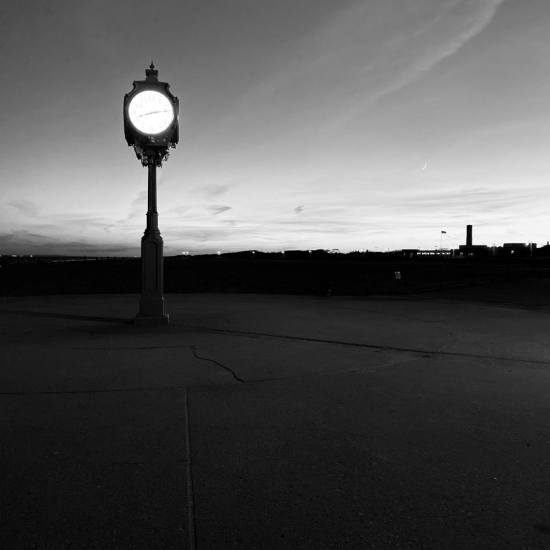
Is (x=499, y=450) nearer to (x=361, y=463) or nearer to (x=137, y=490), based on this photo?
(x=361, y=463)

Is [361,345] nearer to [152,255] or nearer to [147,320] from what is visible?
[147,320]

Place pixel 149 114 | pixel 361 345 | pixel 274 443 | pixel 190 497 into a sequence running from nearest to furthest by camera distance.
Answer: pixel 190 497
pixel 274 443
pixel 361 345
pixel 149 114

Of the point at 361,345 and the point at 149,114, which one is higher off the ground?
the point at 149,114

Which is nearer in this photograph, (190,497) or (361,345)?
(190,497)

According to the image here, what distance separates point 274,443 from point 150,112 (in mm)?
7351

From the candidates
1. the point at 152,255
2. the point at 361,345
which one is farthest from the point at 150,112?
the point at 361,345

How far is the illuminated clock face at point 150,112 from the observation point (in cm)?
902

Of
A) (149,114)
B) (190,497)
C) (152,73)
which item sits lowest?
(190,497)

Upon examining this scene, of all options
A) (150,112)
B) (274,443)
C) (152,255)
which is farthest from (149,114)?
(274,443)

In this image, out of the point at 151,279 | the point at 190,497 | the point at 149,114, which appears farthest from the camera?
the point at 151,279

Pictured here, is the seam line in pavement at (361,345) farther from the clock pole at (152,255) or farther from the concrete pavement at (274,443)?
the clock pole at (152,255)

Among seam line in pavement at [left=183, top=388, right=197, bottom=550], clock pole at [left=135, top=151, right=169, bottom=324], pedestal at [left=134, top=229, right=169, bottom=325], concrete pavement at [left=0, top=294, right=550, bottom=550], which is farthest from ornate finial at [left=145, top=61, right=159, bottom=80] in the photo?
seam line in pavement at [left=183, top=388, right=197, bottom=550]

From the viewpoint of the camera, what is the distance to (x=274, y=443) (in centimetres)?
360

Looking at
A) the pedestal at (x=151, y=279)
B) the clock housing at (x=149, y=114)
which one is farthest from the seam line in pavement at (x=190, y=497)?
the clock housing at (x=149, y=114)
